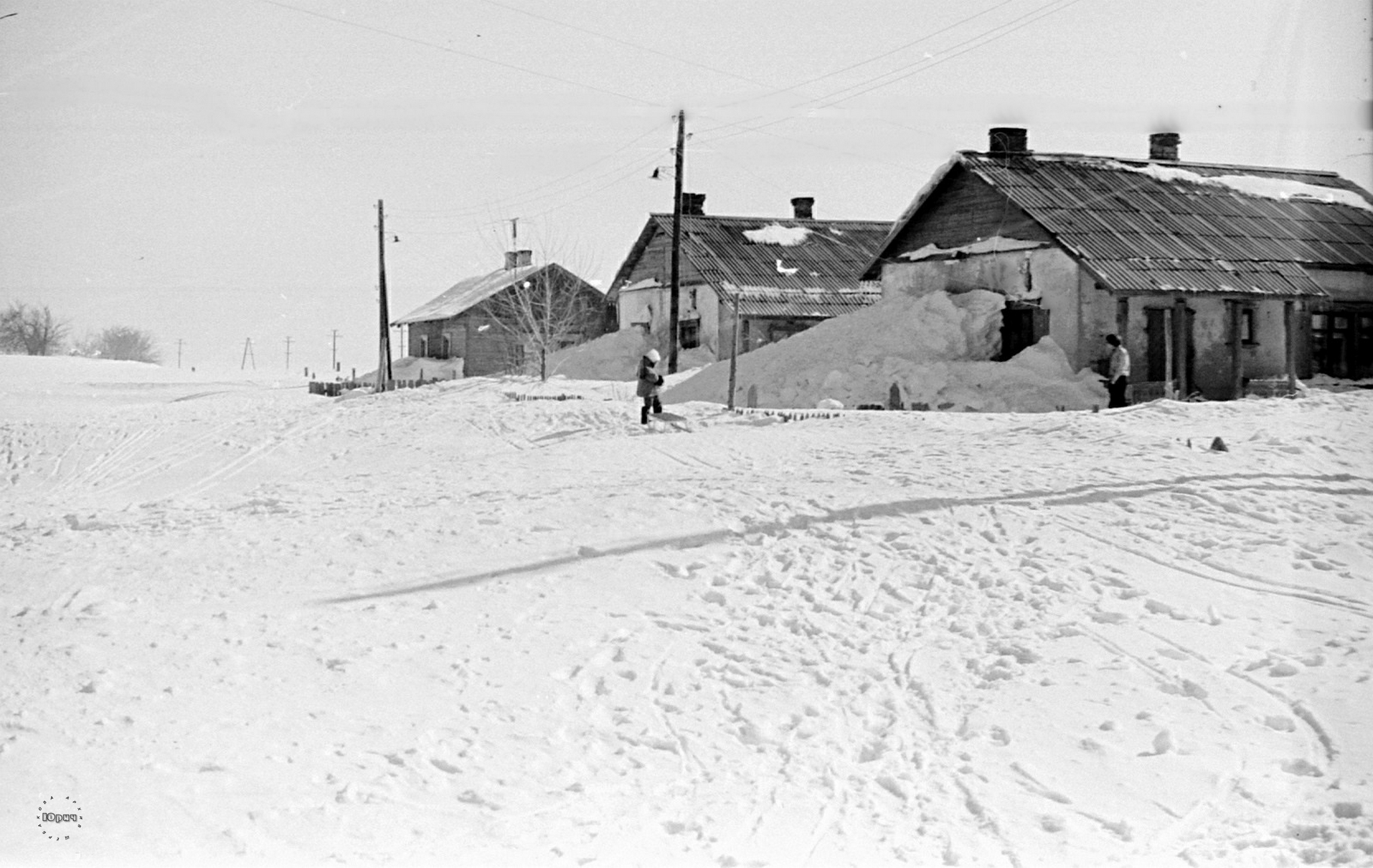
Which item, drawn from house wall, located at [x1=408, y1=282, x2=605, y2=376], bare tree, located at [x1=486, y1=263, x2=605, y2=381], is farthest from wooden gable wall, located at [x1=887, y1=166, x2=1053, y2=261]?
house wall, located at [x1=408, y1=282, x2=605, y2=376]

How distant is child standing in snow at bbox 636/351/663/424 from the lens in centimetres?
2075

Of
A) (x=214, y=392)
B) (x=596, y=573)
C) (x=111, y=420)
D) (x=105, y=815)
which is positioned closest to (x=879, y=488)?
(x=596, y=573)

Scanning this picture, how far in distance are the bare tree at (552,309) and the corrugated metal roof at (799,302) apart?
11.2 metres

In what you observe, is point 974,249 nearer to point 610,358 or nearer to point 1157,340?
point 1157,340

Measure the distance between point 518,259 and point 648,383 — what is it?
125 ft

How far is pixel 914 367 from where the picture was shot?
25.5 meters

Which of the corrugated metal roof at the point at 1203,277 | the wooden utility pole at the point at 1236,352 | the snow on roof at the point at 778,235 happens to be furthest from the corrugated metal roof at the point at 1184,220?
the snow on roof at the point at 778,235

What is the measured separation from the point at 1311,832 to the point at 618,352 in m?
36.8

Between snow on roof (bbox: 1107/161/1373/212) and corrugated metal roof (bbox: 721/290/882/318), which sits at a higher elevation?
snow on roof (bbox: 1107/161/1373/212)

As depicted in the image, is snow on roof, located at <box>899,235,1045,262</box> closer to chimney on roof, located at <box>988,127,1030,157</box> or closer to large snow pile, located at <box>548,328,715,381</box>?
chimney on roof, located at <box>988,127,1030,157</box>

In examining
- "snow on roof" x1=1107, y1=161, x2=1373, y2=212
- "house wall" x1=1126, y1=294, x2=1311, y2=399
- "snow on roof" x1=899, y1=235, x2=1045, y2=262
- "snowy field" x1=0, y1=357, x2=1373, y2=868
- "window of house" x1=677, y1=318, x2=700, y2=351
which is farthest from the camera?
"window of house" x1=677, y1=318, x2=700, y2=351

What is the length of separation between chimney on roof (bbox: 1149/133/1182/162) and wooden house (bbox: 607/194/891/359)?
9.15m

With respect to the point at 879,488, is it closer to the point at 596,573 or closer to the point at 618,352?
the point at 596,573

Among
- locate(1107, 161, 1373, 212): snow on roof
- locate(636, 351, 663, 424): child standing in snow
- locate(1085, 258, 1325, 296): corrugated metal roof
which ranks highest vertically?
locate(1107, 161, 1373, 212): snow on roof
